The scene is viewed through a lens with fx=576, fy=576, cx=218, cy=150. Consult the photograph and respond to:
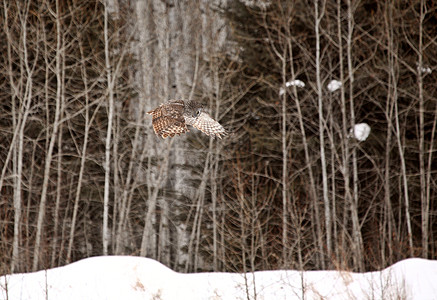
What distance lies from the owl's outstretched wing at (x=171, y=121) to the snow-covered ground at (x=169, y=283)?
13.2 feet

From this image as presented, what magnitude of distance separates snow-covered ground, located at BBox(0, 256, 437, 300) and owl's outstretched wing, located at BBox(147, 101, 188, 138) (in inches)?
158

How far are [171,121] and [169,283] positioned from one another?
183 inches

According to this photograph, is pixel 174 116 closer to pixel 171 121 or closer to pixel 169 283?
pixel 171 121

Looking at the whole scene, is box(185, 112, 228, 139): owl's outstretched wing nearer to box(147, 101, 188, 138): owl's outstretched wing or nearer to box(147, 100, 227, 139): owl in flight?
box(147, 100, 227, 139): owl in flight

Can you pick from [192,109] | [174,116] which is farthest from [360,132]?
[174,116]

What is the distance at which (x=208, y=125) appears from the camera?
8.38 metres

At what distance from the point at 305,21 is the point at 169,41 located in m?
4.19

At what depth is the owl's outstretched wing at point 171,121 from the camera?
288 inches

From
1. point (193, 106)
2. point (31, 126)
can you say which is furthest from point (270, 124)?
point (193, 106)

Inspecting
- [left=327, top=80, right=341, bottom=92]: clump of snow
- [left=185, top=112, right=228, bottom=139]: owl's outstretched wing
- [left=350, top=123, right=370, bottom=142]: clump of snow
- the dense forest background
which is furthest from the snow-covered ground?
[left=327, top=80, right=341, bottom=92]: clump of snow

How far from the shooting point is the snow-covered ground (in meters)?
10.4

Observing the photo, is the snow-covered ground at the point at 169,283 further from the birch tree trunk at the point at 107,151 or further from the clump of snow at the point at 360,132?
the clump of snow at the point at 360,132

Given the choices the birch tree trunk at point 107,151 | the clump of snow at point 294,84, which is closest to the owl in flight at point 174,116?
the birch tree trunk at point 107,151

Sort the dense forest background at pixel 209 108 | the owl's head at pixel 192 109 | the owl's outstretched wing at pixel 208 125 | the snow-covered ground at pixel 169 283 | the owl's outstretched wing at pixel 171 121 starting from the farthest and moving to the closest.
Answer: the dense forest background at pixel 209 108
the snow-covered ground at pixel 169 283
the owl's outstretched wing at pixel 208 125
the owl's head at pixel 192 109
the owl's outstretched wing at pixel 171 121
